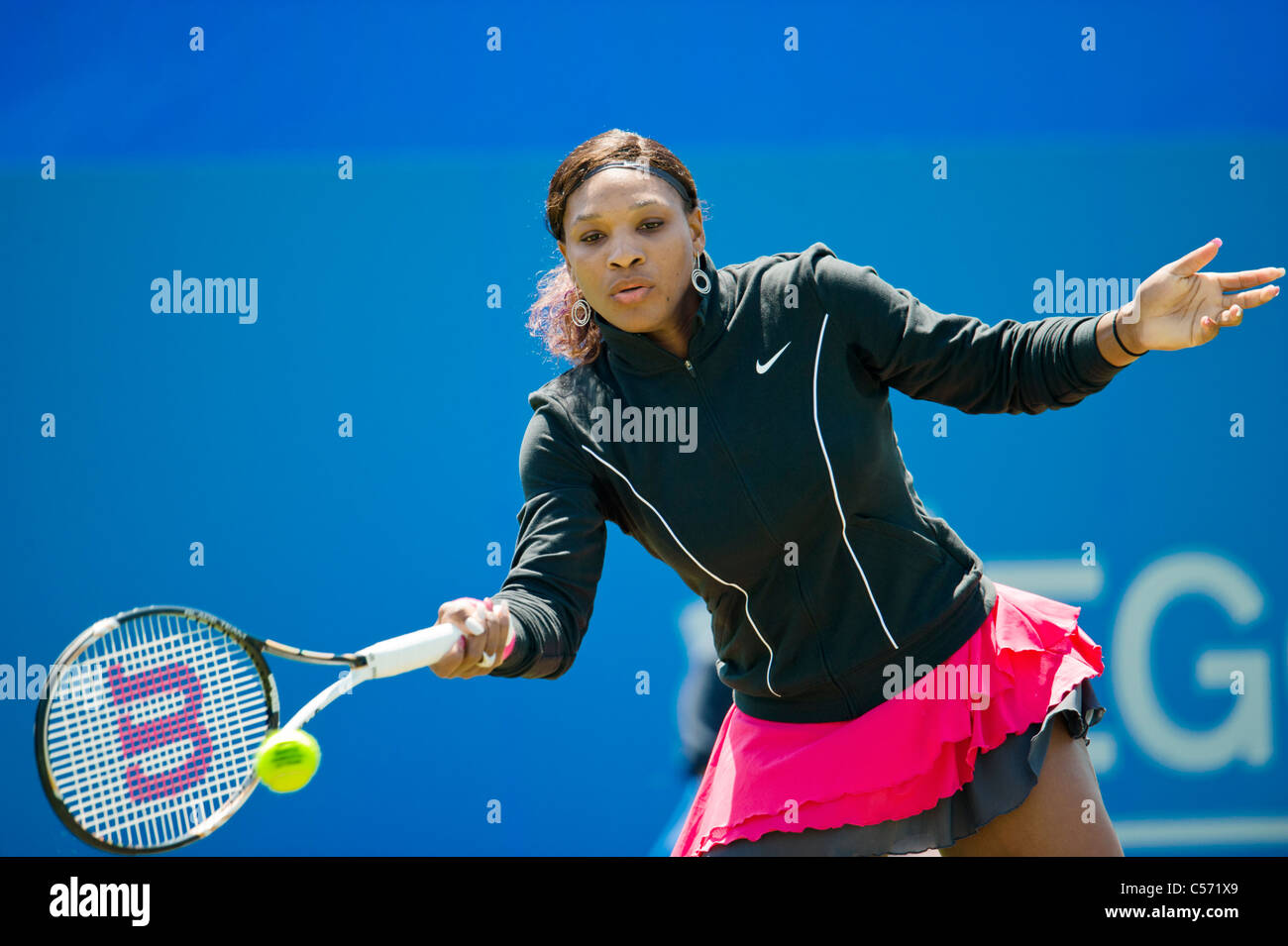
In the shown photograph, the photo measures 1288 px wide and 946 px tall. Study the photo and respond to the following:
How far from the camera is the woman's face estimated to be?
7.43 feet

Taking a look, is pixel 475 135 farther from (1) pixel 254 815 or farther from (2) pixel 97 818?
(2) pixel 97 818

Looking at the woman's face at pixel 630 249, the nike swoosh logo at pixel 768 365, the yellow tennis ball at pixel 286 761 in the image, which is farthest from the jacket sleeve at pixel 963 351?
the yellow tennis ball at pixel 286 761

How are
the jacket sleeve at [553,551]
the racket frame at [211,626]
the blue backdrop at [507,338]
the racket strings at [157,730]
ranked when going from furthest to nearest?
the blue backdrop at [507,338] → the jacket sleeve at [553,551] → the racket strings at [157,730] → the racket frame at [211,626]

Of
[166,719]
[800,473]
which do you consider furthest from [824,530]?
[166,719]

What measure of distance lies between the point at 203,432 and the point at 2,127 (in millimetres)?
1114

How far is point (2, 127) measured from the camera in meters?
3.97

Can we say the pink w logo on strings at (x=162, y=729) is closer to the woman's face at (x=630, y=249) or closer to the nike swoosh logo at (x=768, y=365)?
the woman's face at (x=630, y=249)

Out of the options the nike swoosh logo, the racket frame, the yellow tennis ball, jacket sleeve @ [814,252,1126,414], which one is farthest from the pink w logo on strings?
jacket sleeve @ [814,252,1126,414]

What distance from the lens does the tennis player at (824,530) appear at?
2193 millimetres

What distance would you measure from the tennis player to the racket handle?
0.27m

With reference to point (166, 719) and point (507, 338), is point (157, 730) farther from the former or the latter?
point (507, 338)

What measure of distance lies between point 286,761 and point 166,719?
32 centimetres

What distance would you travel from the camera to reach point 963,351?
2.20 meters

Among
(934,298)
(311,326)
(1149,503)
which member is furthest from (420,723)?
(1149,503)
